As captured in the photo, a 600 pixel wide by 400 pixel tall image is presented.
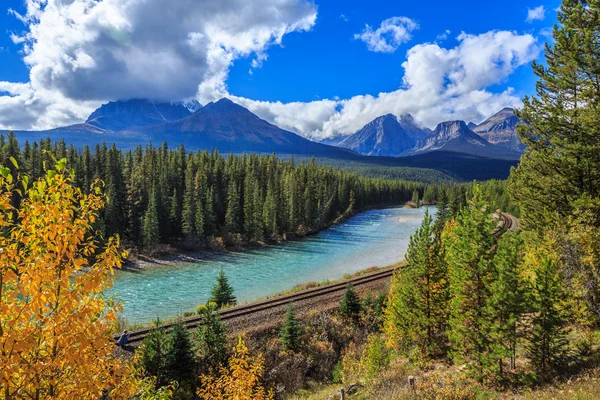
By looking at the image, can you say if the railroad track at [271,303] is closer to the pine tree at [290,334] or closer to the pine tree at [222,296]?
the pine tree at [222,296]

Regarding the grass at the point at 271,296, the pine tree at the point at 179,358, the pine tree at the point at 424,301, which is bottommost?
the grass at the point at 271,296

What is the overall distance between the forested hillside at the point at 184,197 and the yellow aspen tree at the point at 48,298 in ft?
184

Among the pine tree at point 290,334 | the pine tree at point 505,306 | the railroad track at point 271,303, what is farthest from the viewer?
the pine tree at point 290,334

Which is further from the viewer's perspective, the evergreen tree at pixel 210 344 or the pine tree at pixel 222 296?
the pine tree at pixel 222 296

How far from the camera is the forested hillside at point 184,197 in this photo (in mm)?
63969

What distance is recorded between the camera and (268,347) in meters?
24.5

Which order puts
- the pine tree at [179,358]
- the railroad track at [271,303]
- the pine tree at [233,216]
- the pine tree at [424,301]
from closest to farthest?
the pine tree at [179,358], the pine tree at [424,301], the railroad track at [271,303], the pine tree at [233,216]

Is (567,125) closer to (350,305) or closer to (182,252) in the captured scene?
(350,305)

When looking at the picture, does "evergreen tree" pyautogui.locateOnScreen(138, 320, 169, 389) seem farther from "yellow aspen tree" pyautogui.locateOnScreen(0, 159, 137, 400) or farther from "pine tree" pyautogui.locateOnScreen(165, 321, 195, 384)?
"yellow aspen tree" pyautogui.locateOnScreen(0, 159, 137, 400)

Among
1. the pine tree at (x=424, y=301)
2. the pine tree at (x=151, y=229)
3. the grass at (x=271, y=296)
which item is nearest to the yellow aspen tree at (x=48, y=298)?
Answer: the grass at (x=271, y=296)

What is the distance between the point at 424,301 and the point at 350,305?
910 cm

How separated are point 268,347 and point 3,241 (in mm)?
21868

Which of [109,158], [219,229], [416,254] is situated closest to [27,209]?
[416,254]

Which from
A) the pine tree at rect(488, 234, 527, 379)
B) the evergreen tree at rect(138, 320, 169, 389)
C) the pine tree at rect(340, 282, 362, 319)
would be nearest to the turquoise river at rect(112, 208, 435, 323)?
the pine tree at rect(340, 282, 362, 319)
